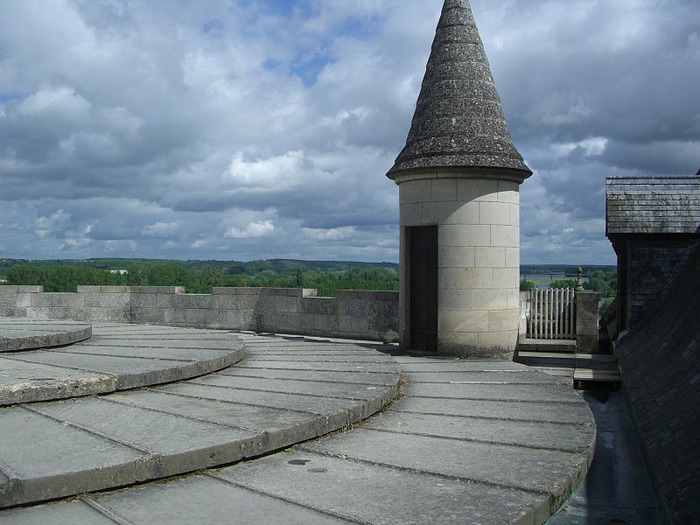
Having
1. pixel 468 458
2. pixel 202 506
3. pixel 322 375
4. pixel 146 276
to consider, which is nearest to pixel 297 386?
pixel 322 375

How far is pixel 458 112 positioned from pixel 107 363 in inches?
242

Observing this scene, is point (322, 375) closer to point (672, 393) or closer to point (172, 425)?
point (172, 425)

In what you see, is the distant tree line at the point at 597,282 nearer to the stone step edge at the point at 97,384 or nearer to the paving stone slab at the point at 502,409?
the paving stone slab at the point at 502,409

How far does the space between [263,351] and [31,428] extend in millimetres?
4729

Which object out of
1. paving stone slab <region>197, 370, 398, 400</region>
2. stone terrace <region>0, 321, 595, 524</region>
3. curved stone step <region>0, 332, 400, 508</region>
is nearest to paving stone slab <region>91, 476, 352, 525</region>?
stone terrace <region>0, 321, 595, 524</region>

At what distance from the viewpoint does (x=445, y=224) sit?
33.1ft

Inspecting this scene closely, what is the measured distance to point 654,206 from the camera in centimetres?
1089

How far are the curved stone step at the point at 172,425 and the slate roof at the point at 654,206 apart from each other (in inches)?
208

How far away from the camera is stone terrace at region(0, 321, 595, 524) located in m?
3.77

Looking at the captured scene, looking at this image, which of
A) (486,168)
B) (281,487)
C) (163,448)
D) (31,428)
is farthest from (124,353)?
(486,168)

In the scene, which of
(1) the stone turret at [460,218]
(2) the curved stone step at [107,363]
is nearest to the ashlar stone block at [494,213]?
(1) the stone turret at [460,218]

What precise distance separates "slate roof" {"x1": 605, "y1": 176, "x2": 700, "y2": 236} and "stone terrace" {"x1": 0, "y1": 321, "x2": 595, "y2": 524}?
4.37 metres

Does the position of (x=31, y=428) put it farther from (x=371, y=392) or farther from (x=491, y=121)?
(x=491, y=121)

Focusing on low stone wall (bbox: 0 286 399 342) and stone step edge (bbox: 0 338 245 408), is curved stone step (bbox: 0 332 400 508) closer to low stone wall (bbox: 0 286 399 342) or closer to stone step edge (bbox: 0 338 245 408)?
stone step edge (bbox: 0 338 245 408)
